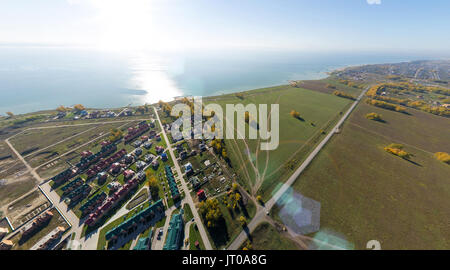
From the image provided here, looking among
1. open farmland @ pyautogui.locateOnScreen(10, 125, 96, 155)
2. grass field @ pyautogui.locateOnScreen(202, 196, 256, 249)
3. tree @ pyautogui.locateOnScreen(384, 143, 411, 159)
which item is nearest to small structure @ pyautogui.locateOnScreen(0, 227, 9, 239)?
open farmland @ pyautogui.locateOnScreen(10, 125, 96, 155)

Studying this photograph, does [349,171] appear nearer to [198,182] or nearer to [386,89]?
[198,182]

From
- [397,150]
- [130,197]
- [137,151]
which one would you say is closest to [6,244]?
[130,197]

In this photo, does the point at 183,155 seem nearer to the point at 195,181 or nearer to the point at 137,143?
the point at 195,181

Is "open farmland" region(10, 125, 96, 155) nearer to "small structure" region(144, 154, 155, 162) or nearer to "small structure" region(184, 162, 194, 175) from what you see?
"small structure" region(144, 154, 155, 162)

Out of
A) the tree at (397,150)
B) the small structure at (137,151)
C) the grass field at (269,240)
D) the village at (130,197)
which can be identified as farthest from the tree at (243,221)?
the tree at (397,150)

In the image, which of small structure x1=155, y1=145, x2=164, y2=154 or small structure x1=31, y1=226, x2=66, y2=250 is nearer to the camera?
small structure x1=31, y1=226, x2=66, y2=250

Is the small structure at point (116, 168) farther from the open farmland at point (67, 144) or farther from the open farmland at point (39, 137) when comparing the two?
the open farmland at point (39, 137)
